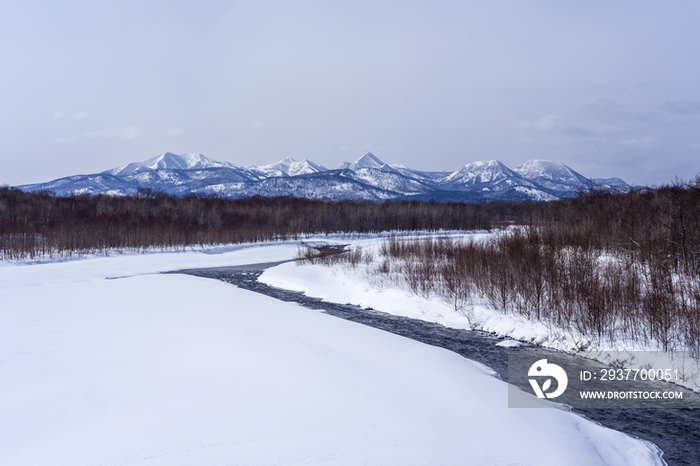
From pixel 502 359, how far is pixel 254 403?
520cm

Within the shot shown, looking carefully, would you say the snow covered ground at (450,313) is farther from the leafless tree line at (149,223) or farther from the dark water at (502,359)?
the leafless tree line at (149,223)

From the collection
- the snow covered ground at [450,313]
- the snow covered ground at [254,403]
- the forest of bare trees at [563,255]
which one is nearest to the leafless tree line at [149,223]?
the forest of bare trees at [563,255]

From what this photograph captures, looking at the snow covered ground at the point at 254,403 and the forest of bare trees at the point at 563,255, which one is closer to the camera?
the snow covered ground at the point at 254,403

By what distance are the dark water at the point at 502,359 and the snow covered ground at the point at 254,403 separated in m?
0.40

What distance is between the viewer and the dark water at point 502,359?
189 inches

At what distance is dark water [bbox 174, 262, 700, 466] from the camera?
4.81 metres

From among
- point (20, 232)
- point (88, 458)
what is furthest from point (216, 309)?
point (20, 232)

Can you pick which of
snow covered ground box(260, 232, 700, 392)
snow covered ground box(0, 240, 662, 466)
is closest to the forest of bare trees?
snow covered ground box(260, 232, 700, 392)

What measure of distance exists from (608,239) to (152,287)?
1702 centimetres

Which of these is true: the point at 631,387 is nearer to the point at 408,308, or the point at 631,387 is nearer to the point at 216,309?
the point at 408,308

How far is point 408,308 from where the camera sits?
508 inches

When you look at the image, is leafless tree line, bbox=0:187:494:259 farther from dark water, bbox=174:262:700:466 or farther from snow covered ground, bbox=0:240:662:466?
snow covered ground, bbox=0:240:662:466

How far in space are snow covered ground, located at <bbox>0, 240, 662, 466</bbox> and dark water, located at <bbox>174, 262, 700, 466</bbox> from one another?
400 mm

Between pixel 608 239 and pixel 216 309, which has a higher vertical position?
pixel 608 239
